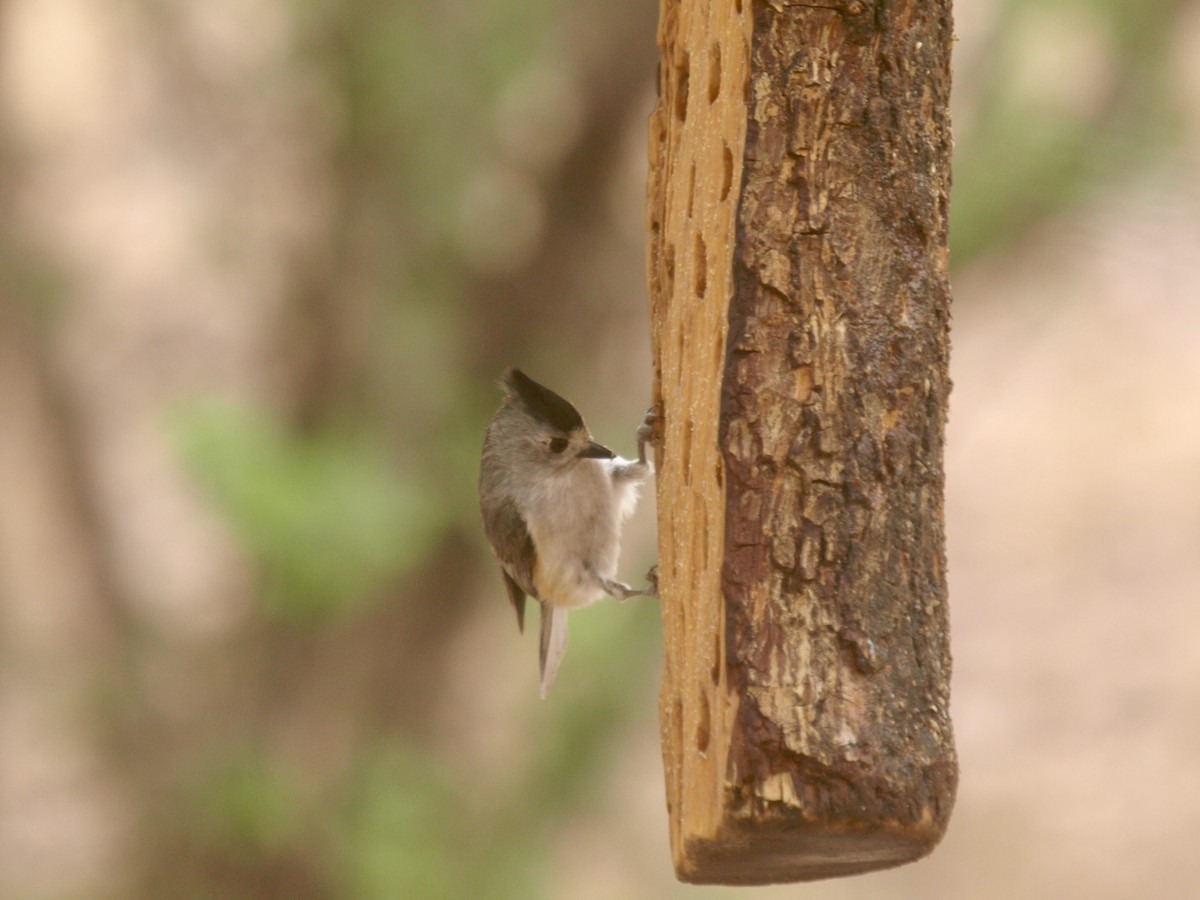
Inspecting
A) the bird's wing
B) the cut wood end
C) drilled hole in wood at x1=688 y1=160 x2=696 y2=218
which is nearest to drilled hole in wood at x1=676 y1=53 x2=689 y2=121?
drilled hole in wood at x1=688 y1=160 x2=696 y2=218

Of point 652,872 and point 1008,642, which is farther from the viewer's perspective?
point 1008,642

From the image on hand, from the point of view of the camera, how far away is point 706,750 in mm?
1374

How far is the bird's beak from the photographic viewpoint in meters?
2.34

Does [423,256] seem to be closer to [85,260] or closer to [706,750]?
[85,260]

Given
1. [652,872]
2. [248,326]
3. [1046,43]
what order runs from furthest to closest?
[248,326] < [652,872] < [1046,43]

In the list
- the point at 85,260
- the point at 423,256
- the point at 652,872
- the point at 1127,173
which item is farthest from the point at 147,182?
the point at 1127,173

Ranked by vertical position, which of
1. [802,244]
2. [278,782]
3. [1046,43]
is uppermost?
[1046,43]

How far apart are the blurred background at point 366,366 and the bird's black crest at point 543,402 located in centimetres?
79

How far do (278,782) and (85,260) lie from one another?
156cm

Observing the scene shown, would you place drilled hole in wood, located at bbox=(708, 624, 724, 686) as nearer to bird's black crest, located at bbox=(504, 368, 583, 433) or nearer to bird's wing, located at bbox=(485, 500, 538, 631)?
bird's black crest, located at bbox=(504, 368, 583, 433)

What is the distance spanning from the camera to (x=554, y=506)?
246 cm

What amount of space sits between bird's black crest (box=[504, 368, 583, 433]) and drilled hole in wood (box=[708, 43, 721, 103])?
0.92 metres

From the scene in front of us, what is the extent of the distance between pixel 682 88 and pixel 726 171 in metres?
0.20

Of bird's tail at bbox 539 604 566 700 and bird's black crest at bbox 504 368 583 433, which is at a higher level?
bird's black crest at bbox 504 368 583 433
